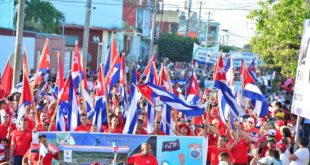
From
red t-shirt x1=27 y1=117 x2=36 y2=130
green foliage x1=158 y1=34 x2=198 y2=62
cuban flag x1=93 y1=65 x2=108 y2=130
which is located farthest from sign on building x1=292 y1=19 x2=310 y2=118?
green foliage x1=158 y1=34 x2=198 y2=62

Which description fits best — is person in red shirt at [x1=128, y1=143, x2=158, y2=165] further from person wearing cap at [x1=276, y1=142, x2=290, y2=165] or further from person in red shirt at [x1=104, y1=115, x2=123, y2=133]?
person wearing cap at [x1=276, y1=142, x2=290, y2=165]

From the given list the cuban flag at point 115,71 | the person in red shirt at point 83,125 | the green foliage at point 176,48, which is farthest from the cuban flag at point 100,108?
the green foliage at point 176,48

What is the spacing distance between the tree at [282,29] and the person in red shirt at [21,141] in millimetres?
9662

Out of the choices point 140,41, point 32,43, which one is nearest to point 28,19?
point 32,43

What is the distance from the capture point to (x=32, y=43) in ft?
114

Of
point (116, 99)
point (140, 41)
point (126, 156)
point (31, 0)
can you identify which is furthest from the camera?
point (140, 41)

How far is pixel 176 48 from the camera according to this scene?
75750mm

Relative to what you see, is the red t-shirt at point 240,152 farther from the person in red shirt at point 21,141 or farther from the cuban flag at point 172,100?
the person in red shirt at point 21,141

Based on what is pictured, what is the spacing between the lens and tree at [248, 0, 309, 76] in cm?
1922

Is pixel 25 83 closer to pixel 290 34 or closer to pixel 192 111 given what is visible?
pixel 192 111

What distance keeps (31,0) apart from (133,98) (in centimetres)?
3366

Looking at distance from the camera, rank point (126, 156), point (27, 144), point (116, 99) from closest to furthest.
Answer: point (126, 156)
point (27, 144)
point (116, 99)

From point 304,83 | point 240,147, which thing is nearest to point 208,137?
point 240,147

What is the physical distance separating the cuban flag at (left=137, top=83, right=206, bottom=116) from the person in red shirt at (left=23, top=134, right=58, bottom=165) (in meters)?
2.63
